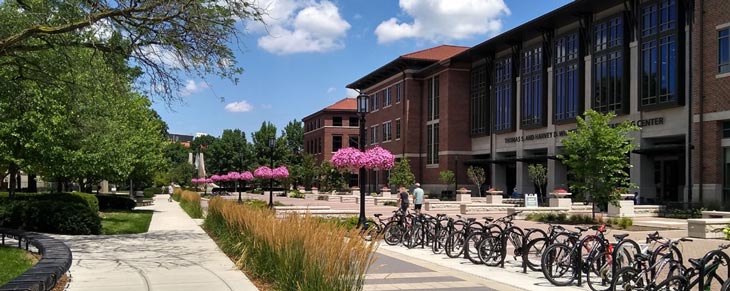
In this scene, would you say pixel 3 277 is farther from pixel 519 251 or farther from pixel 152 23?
pixel 519 251

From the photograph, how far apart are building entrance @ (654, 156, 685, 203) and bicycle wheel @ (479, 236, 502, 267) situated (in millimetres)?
26584

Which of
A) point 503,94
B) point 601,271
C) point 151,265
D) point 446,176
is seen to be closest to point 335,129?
point 446,176

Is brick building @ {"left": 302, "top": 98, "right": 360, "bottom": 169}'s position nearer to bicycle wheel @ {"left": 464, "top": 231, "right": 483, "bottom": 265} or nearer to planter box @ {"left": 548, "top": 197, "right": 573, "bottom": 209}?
planter box @ {"left": 548, "top": 197, "right": 573, "bottom": 209}

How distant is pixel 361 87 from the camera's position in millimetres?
79000

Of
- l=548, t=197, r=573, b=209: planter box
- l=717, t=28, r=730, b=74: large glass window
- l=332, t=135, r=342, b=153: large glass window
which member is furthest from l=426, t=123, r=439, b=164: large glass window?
l=332, t=135, r=342, b=153: large glass window

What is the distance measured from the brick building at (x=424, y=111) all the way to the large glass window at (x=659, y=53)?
72.0 ft

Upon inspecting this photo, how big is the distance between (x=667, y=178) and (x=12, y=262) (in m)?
33.9

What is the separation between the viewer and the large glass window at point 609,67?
37938 mm

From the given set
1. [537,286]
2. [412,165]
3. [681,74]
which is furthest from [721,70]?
[412,165]

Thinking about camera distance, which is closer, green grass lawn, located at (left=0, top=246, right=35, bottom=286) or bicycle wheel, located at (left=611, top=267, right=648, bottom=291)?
bicycle wheel, located at (left=611, top=267, right=648, bottom=291)

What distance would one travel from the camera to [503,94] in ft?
170

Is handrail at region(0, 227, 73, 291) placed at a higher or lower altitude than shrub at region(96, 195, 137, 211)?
higher

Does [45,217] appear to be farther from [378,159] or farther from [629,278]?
[629,278]

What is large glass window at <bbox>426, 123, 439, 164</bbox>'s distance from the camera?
5960cm
